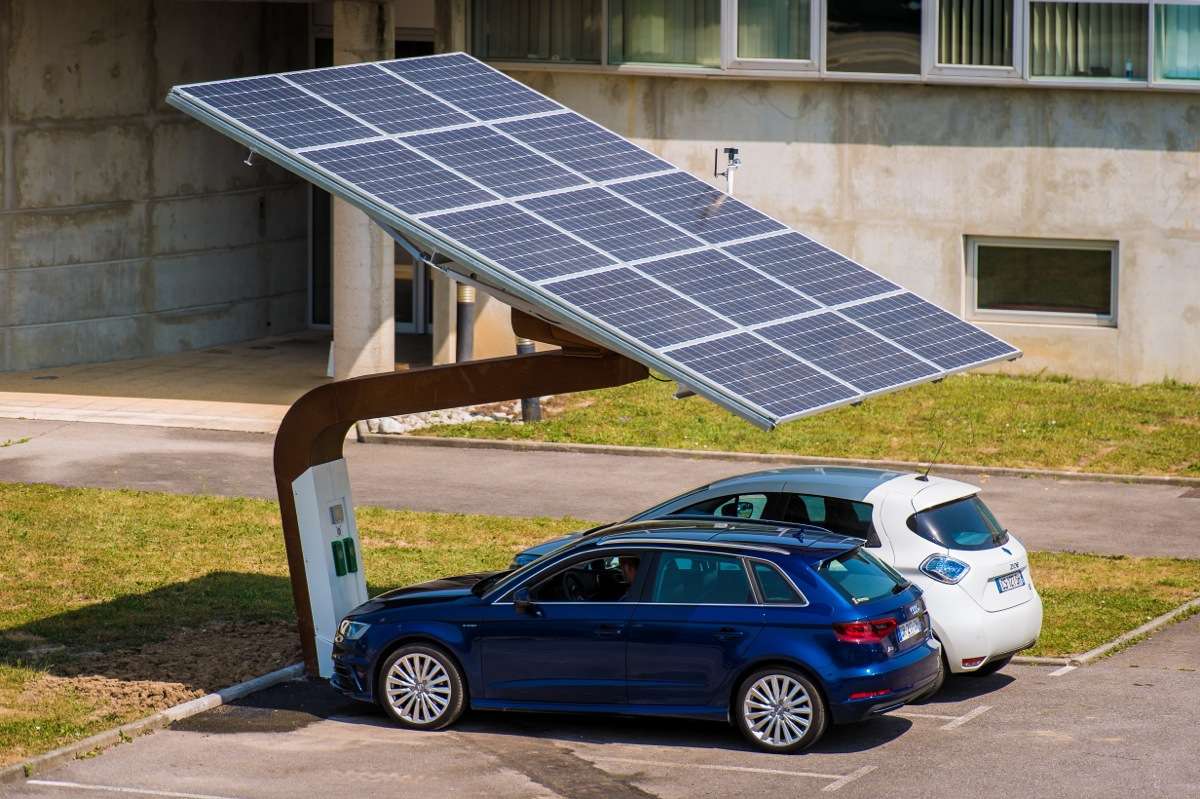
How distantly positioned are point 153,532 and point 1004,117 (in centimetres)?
1337

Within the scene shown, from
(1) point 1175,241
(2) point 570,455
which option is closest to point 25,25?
(2) point 570,455

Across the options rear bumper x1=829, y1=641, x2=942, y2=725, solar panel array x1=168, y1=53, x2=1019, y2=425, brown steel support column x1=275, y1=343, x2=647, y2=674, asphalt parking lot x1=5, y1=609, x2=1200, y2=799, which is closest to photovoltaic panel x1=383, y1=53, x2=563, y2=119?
solar panel array x1=168, y1=53, x2=1019, y2=425

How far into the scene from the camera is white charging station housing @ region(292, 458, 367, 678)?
15.4 metres

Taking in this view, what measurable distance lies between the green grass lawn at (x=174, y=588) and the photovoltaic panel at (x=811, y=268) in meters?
3.27

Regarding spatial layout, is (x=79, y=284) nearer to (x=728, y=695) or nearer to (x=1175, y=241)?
(x=1175, y=241)

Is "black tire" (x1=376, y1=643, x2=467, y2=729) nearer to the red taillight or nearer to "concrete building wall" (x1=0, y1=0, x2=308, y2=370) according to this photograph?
the red taillight

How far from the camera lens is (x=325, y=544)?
15484mm

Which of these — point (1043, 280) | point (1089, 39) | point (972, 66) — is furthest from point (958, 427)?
point (1089, 39)

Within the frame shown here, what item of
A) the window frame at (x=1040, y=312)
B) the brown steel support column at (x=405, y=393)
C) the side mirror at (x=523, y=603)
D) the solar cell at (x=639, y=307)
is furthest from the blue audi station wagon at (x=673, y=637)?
the window frame at (x=1040, y=312)

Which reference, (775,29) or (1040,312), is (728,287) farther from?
(775,29)

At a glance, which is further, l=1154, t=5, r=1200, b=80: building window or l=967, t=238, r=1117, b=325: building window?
l=967, t=238, r=1117, b=325: building window

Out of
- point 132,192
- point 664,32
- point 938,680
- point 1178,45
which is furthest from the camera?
point 132,192

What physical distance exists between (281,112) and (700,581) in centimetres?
484

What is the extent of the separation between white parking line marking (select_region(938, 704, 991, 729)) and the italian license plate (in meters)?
0.85
